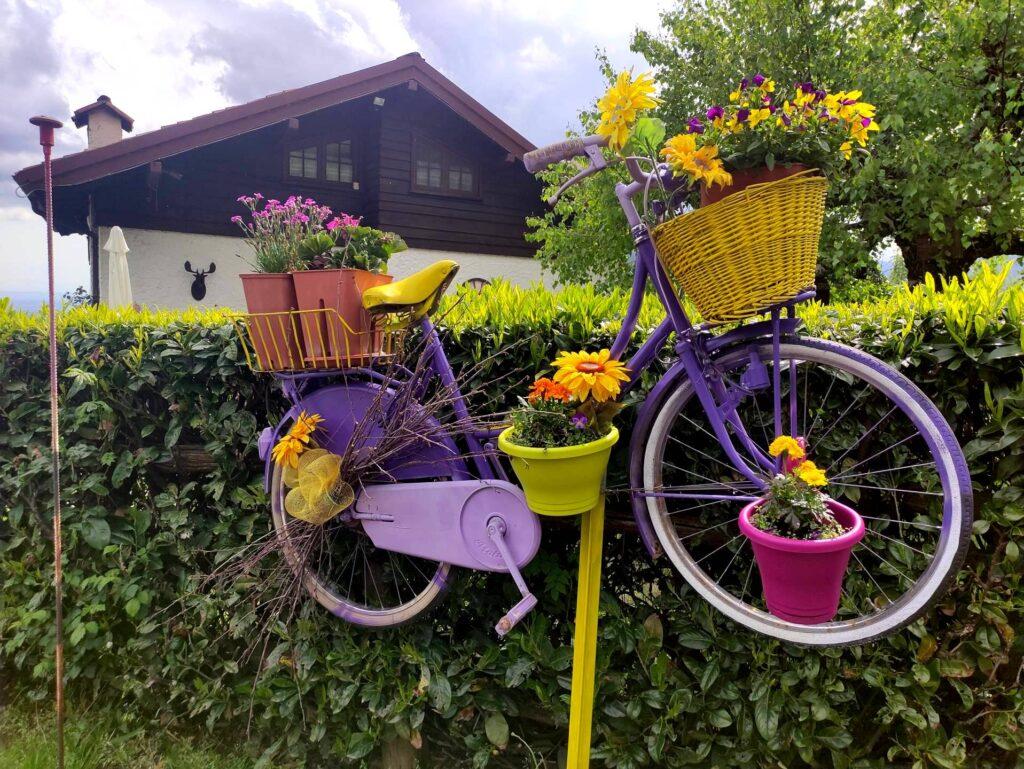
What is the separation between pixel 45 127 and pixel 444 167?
8.66 m

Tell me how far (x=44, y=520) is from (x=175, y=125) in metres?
6.27

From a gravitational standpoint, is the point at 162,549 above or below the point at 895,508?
below

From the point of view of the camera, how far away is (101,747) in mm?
2271

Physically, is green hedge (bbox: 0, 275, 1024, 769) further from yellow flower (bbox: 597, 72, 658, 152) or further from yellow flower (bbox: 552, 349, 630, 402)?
yellow flower (bbox: 597, 72, 658, 152)

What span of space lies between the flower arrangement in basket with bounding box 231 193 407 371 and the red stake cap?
0.88m

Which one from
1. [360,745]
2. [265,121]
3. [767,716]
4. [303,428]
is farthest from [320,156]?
[767,716]

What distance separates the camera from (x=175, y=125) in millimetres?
7203

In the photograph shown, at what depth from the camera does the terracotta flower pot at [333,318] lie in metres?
1.71

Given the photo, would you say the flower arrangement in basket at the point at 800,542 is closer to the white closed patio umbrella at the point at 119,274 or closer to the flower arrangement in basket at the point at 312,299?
the flower arrangement in basket at the point at 312,299

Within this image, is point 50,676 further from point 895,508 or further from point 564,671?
point 895,508

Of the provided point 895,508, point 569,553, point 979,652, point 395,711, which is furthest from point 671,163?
point 395,711

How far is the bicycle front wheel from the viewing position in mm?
1360

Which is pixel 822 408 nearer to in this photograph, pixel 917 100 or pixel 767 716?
pixel 767 716

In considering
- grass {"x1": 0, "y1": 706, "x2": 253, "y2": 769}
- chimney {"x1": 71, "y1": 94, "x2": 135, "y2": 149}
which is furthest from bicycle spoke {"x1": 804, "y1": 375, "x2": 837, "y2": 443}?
chimney {"x1": 71, "y1": 94, "x2": 135, "y2": 149}
